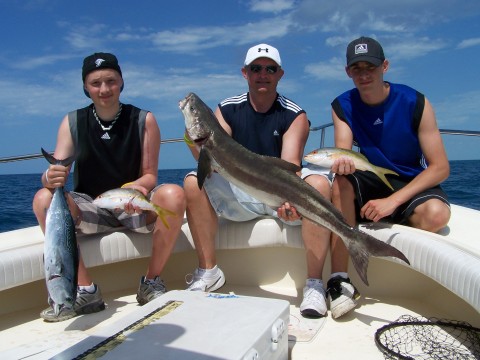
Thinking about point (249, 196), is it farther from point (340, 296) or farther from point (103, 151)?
point (103, 151)

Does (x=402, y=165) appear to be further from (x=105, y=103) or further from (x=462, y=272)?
(x=105, y=103)

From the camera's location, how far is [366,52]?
3.78 meters

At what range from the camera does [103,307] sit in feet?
11.7

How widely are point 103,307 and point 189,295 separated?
1.17 meters

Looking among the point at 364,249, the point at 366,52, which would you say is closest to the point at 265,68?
the point at 366,52

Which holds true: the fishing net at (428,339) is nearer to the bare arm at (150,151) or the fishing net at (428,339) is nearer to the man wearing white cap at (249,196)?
the man wearing white cap at (249,196)

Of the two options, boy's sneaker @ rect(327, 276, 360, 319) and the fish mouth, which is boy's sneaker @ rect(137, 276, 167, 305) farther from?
boy's sneaker @ rect(327, 276, 360, 319)

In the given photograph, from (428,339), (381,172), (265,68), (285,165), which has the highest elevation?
(265,68)

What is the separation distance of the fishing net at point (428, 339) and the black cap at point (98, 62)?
2869mm

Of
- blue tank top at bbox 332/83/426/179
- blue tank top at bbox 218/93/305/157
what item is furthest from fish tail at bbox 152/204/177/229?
blue tank top at bbox 332/83/426/179

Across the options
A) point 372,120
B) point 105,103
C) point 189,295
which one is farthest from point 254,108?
point 189,295

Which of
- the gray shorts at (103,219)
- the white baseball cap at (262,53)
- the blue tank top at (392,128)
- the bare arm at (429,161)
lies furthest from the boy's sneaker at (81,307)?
the blue tank top at (392,128)

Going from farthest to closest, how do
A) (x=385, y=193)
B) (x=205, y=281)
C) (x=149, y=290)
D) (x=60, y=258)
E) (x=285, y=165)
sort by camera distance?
(x=385, y=193)
(x=205, y=281)
(x=149, y=290)
(x=285, y=165)
(x=60, y=258)

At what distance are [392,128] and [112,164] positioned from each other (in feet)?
7.95
